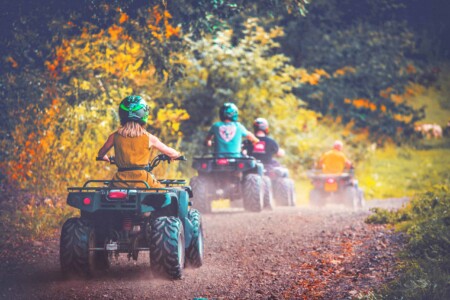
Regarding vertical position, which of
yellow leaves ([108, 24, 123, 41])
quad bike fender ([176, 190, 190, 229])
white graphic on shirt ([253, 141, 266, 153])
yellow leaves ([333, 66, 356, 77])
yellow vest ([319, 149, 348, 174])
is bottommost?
quad bike fender ([176, 190, 190, 229])

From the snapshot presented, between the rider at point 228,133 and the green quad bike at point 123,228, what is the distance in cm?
660

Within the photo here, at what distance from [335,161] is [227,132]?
495 cm

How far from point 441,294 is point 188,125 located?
49.7ft

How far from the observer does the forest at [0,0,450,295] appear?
13875 millimetres

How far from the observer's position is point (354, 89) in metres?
30.1

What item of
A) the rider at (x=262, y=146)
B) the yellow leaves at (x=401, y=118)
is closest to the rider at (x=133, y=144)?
the rider at (x=262, y=146)

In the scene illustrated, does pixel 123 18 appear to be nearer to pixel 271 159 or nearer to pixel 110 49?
pixel 110 49

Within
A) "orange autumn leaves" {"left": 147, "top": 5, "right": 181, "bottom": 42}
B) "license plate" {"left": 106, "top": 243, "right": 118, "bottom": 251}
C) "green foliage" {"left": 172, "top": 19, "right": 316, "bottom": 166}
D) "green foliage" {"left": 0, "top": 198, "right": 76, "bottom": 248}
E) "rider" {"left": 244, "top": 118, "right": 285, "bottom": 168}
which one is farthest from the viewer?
"green foliage" {"left": 172, "top": 19, "right": 316, "bottom": 166}

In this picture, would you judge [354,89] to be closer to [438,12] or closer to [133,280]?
[438,12]

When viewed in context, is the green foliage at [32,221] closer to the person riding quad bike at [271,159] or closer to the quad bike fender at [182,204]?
the quad bike fender at [182,204]

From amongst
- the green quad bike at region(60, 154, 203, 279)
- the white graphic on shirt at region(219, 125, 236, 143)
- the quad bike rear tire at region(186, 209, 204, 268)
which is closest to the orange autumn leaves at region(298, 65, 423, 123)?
the white graphic on shirt at region(219, 125, 236, 143)

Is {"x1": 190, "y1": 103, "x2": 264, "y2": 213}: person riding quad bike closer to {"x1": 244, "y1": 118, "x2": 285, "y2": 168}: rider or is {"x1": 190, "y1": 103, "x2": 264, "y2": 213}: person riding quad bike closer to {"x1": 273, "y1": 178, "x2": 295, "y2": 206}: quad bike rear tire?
{"x1": 244, "y1": 118, "x2": 285, "y2": 168}: rider

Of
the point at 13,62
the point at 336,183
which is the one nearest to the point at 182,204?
the point at 13,62

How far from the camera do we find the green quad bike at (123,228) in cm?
817
